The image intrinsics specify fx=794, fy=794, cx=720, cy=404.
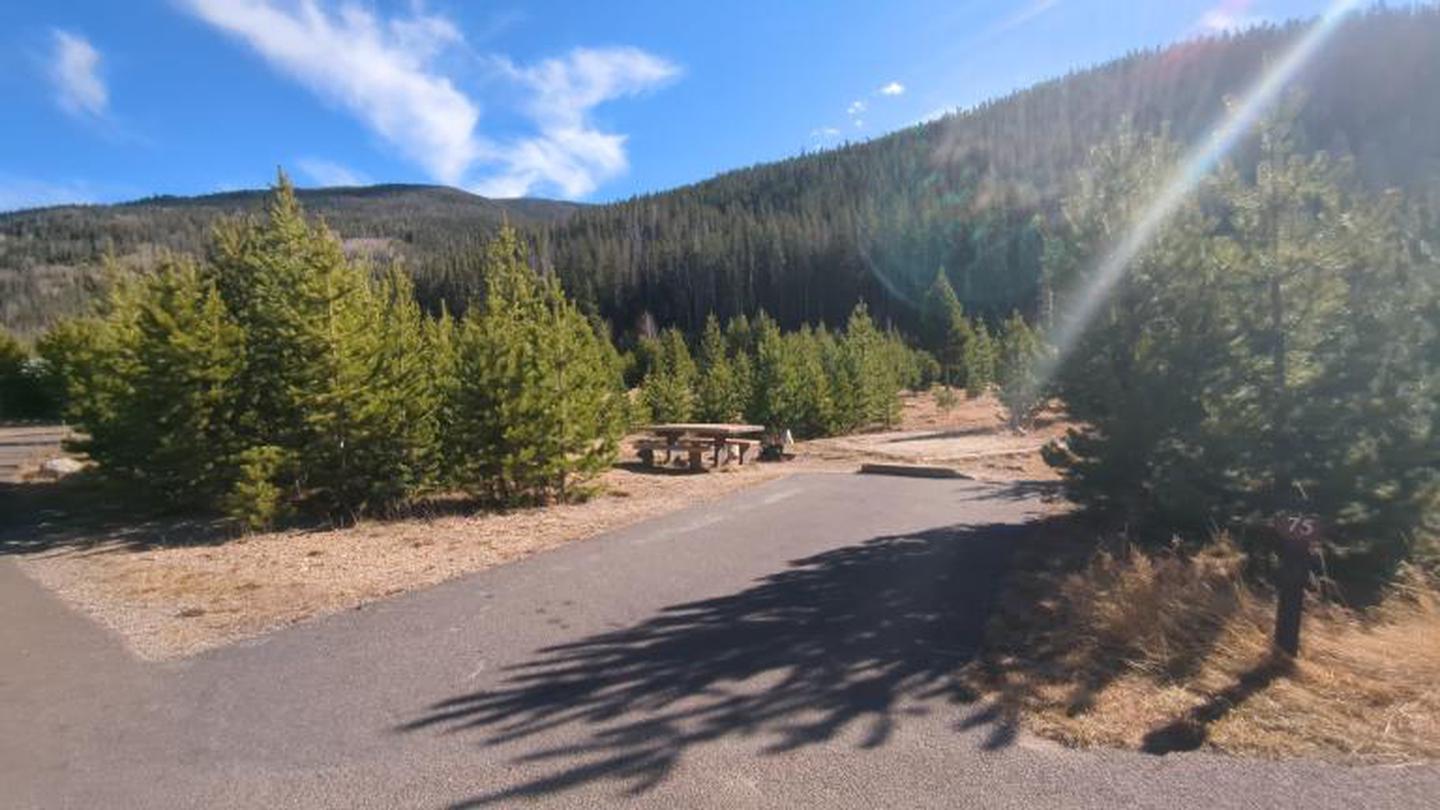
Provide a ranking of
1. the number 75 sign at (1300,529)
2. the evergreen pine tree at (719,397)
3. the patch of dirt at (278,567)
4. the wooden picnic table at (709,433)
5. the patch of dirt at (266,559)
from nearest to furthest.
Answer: the number 75 sign at (1300,529) < the patch of dirt at (278,567) < the patch of dirt at (266,559) < the wooden picnic table at (709,433) < the evergreen pine tree at (719,397)

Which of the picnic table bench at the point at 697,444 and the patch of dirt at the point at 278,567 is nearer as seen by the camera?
the patch of dirt at the point at 278,567

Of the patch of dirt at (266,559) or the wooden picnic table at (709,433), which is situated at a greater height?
the wooden picnic table at (709,433)

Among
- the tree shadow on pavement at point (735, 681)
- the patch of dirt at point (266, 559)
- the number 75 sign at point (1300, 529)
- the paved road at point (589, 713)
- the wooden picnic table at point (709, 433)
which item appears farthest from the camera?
the wooden picnic table at point (709, 433)

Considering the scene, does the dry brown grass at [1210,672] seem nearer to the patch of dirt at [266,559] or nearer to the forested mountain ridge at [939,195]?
the patch of dirt at [266,559]

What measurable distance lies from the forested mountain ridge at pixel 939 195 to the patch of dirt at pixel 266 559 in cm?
7433

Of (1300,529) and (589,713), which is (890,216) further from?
(589,713)

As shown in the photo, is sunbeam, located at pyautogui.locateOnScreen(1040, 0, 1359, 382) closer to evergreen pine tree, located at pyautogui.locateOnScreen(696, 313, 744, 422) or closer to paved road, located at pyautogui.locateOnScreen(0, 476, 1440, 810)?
paved road, located at pyautogui.locateOnScreen(0, 476, 1440, 810)

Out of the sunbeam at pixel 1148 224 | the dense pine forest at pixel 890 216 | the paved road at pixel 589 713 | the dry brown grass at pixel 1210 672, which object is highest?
the dense pine forest at pixel 890 216

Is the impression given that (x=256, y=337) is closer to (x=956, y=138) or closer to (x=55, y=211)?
(x=956, y=138)

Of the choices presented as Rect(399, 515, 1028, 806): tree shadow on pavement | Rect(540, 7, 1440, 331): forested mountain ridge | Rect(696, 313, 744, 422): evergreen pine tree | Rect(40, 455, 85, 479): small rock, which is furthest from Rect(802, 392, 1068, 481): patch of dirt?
Rect(540, 7, 1440, 331): forested mountain ridge

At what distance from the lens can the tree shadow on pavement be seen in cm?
413

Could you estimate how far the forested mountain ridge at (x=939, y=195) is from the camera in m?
95.6

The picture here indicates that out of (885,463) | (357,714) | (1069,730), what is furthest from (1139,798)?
(885,463)

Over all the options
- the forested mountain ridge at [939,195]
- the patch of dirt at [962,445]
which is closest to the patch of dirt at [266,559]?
the patch of dirt at [962,445]
